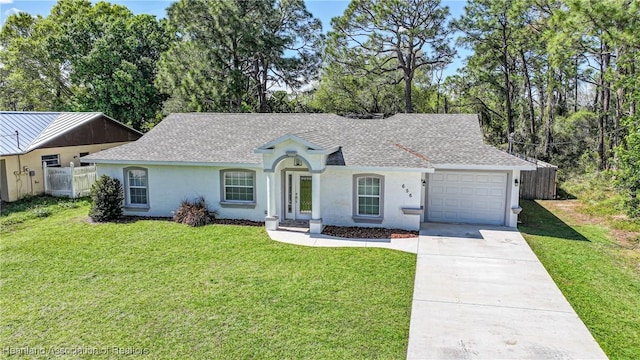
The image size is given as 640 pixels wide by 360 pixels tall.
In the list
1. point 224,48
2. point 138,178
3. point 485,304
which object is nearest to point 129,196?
point 138,178

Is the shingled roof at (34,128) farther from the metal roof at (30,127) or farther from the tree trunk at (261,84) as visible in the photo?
the tree trunk at (261,84)

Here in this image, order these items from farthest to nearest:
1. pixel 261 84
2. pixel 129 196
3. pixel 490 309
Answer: pixel 261 84 → pixel 129 196 → pixel 490 309

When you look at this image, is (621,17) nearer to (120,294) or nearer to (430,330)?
(430,330)

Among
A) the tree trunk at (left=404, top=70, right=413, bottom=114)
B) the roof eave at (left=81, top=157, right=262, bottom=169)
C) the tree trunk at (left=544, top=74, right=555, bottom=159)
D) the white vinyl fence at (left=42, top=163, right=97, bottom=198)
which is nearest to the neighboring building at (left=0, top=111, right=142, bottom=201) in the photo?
the white vinyl fence at (left=42, top=163, right=97, bottom=198)

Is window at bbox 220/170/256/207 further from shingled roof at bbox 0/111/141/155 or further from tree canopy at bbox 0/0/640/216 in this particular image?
tree canopy at bbox 0/0/640/216

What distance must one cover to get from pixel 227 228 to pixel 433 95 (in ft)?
90.7

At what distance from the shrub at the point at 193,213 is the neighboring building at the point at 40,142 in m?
8.66

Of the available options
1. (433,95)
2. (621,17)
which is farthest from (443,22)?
(621,17)

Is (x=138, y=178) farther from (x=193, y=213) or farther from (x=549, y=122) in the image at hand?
(x=549, y=122)

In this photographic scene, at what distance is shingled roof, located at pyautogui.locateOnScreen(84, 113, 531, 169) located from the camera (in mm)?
14398

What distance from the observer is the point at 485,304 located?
8.29 m

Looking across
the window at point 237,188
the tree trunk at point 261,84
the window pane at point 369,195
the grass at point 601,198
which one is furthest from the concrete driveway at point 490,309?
the tree trunk at point 261,84

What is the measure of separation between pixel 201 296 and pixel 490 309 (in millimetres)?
5907

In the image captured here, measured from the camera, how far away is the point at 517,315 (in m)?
7.82
